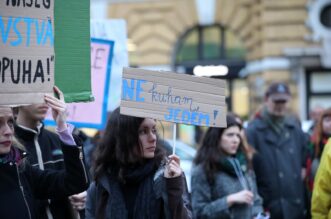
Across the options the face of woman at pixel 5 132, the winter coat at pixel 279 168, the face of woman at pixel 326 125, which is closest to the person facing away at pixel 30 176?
the face of woman at pixel 5 132

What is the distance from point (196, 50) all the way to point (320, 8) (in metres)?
3.78

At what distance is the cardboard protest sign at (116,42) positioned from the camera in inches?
237

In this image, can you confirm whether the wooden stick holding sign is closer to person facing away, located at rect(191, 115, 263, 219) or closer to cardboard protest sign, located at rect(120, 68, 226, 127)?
cardboard protest sign, located at rect(120, 68, 226, 127)

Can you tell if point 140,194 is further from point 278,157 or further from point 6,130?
point 278,157

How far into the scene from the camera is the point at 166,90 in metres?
3.41

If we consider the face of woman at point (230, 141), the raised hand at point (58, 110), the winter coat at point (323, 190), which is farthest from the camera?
the face of woman at point (230, 141)

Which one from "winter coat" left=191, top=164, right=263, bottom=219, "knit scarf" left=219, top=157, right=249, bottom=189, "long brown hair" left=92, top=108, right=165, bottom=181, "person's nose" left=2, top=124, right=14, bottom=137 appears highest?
"person's nose" left=2, top=124, right=14, bottom=137

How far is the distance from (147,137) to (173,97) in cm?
23

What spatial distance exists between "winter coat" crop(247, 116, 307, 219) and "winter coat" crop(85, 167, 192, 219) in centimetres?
251

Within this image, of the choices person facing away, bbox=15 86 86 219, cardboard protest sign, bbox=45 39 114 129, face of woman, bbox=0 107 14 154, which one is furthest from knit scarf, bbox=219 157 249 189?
face of woman, bbox=0 107 14 154

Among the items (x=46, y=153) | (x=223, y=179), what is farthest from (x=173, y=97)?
(x=223, y=179)

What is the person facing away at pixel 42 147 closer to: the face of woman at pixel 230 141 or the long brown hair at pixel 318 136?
the face of woman at pixel 230 141

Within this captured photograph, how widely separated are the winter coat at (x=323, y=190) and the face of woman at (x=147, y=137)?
4.03ft

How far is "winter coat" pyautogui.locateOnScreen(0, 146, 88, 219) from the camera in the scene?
10.4 feet
